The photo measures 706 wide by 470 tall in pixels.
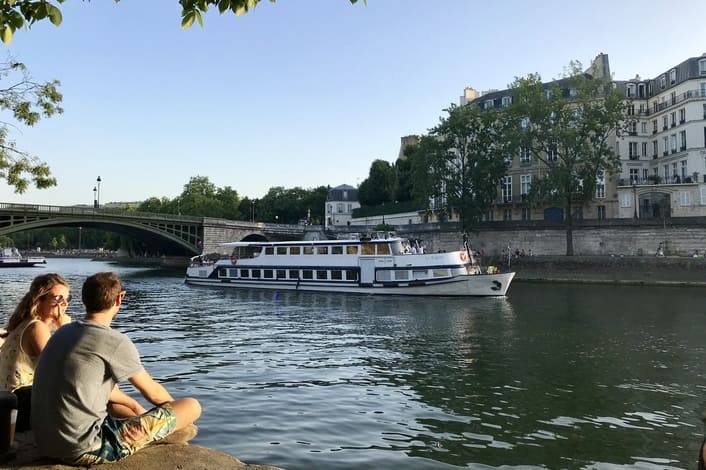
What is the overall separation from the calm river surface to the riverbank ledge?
9.13 feet

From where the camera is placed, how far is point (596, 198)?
65500 mm

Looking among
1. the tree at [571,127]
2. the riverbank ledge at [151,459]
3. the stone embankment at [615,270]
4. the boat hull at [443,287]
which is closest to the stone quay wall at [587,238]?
the tree at [571,127]

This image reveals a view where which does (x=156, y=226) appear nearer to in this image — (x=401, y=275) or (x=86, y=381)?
(x=401, y=275)

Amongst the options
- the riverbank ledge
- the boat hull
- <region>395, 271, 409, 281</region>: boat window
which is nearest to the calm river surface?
the riverbank ledge

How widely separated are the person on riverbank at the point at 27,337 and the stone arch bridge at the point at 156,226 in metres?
51.4

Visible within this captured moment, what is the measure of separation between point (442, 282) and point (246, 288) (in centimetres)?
1523

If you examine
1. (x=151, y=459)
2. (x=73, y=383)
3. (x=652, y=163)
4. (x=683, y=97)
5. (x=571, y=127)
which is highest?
(x=683, y=97)

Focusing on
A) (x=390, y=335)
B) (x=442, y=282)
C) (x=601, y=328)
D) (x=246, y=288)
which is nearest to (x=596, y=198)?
(x=442, y=282)

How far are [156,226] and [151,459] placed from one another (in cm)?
6726

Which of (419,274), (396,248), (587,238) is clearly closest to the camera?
(419,274)

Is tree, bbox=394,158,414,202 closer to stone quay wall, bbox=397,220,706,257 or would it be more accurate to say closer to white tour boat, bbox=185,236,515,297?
stone quay wall, bbox=397,220,706,257

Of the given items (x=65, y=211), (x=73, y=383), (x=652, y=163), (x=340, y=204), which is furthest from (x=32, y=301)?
(x=340, y=204)

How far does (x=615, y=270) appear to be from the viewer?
46.7 m

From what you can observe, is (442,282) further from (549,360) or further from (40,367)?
(40,367)
